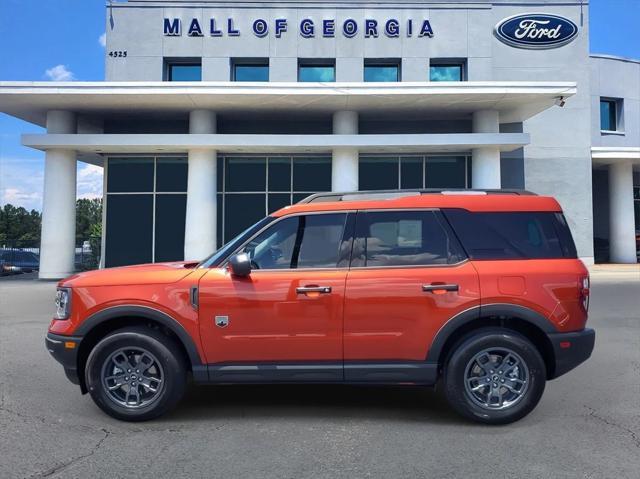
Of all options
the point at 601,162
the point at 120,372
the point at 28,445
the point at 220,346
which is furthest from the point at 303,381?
the point at 601,162

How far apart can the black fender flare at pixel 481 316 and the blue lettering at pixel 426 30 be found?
19.8 metres

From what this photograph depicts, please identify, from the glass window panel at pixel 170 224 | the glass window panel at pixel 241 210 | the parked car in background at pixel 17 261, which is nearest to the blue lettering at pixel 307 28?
the glass window panel at pixel 241 210

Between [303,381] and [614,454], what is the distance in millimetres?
2484

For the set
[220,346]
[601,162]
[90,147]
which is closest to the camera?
[220,346]

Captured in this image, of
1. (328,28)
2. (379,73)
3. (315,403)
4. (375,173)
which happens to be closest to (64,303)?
(315,403)

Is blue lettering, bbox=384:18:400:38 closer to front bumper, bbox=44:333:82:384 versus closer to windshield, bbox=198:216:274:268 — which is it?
windshield, bbox=198:216:274:268

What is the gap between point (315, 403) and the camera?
209 inches

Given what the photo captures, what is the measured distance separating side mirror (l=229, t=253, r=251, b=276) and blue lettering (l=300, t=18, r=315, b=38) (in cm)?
1943

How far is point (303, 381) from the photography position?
464 centimetres

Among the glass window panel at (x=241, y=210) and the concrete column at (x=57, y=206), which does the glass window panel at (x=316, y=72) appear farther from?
the concrete column at (x=57, y=206)

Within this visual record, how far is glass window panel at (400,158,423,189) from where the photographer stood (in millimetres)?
21078

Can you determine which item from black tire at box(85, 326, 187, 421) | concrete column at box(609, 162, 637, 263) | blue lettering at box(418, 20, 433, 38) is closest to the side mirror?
black tire at box(85, 326, 187, 421)

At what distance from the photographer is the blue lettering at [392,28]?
2205cm

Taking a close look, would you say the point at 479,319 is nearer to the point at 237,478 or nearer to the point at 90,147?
the point at 237,478
